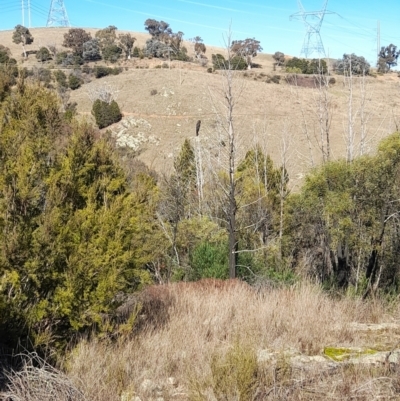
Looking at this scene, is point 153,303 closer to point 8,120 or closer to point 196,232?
point 8,120

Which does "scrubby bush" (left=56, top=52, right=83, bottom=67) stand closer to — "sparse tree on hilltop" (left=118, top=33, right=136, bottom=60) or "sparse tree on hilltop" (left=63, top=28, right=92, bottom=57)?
"sparse tree on hilltop" (left=63, top=28, right=92, bottom=57)

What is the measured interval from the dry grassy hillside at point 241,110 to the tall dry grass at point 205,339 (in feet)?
86.4

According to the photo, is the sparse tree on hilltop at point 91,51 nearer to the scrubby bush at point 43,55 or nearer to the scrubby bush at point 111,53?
the scrubby bush at point 111,53

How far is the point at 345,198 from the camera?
37.8 ft

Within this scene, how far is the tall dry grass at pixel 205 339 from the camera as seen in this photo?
4062 mm

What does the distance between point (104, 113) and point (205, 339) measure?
129ft

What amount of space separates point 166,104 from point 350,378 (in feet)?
146

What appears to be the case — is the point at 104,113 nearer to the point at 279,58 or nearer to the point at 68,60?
the point at 68,60

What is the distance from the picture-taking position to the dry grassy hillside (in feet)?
122

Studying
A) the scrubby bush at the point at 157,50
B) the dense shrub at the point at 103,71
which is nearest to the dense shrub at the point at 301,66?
the scrubby bush at the point at 157,50

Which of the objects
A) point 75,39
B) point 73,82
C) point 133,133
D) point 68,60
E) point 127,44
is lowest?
point 133,133

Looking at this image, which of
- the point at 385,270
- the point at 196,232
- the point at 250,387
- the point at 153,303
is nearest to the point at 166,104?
the point at 196,232

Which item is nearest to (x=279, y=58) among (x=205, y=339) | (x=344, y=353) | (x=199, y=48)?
(x=199, y=48)

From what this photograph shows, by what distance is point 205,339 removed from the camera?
5.36 m
